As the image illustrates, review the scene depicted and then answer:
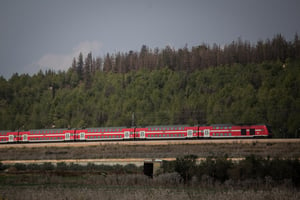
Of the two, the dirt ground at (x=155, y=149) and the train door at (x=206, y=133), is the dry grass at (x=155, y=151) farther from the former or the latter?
the train door at (x=206, y=133)

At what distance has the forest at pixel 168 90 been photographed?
256ft

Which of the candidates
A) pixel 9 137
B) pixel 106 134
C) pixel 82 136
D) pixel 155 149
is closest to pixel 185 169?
pixel 155 149

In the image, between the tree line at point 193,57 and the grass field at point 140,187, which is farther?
the tree line at point 193,57

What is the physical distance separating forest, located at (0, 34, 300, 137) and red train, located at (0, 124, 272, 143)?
13.4m

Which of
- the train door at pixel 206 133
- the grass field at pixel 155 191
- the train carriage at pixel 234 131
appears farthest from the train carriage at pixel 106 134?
the grass field at pixel 155 191

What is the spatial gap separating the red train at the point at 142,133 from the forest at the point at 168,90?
13420 millimetres

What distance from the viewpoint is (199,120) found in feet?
264

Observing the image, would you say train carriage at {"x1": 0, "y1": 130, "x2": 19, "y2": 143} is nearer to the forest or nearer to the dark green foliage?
the forest

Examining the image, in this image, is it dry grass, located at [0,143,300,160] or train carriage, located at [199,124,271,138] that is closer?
dry grass, located at [0,143,300,160]

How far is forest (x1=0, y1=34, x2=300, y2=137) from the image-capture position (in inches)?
3073

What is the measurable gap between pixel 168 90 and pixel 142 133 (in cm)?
3863

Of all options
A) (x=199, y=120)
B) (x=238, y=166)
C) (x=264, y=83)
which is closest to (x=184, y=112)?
(x=199, y=120)

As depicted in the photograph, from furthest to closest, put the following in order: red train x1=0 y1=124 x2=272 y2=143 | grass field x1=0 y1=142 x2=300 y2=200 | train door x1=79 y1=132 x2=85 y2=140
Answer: train door x1=79 y1=132 x2=85 y2=140, red train x1=0 y1=124 x2=272 y2=143, grass field x1=0 y1=142 x2=300 y2=200

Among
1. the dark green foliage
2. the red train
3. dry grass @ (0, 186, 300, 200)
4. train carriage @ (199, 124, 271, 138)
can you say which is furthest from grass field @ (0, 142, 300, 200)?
the red train
